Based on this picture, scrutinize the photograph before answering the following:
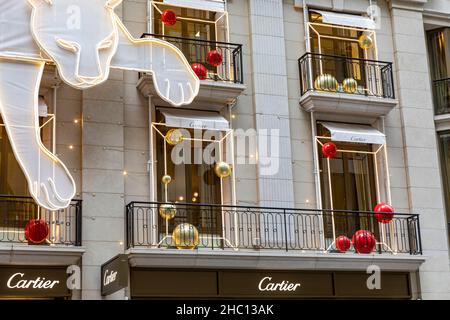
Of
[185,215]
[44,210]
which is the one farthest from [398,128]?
[44,210]

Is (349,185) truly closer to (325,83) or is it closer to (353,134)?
(353,134)

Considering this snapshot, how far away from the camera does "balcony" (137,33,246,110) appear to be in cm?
1727

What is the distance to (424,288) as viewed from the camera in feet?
59.6

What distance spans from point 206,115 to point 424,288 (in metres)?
6.08

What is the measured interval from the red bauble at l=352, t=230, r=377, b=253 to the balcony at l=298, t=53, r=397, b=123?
3013 mm

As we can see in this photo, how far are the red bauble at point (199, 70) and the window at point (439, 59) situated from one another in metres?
6.33

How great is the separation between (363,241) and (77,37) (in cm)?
697

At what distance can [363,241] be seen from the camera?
1691 centimetres

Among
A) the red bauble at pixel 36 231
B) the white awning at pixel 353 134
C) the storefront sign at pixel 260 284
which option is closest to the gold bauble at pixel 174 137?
the storefront sign at pixel 260 284

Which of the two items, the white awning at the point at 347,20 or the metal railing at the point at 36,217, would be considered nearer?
the metal railing at the point at 36,217

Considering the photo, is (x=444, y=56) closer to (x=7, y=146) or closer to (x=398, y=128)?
(x=398, y=128)

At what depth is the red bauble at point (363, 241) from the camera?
16.9 m

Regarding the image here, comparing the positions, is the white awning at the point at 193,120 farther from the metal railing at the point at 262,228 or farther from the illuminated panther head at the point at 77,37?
the illuminated panther head at the point at 77,37

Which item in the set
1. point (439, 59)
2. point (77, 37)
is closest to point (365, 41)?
point (439, 59)
